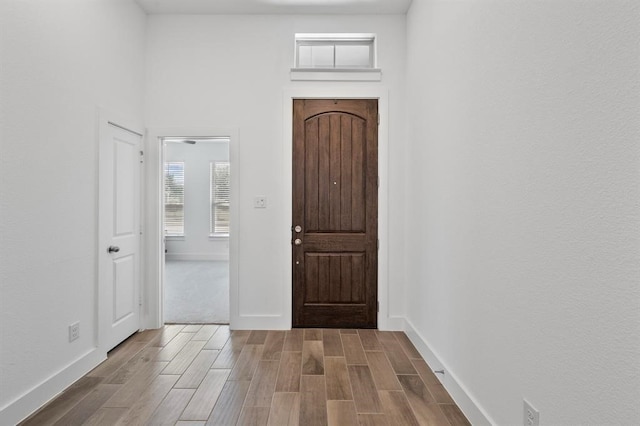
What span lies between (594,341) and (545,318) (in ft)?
0.81

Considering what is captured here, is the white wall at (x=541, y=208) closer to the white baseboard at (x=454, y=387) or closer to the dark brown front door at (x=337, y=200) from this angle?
the white baseboard at (x=454, y=387)

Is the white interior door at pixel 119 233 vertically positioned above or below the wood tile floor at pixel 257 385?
above

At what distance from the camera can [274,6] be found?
3.53 meters

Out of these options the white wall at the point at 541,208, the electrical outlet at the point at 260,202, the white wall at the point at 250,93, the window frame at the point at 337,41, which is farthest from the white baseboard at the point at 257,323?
the window frame at the point at 337,41

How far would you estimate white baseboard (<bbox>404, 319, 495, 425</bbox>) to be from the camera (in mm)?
1962

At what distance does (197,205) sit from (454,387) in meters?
7.43

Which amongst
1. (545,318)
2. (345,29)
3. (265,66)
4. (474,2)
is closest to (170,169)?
(265,66)

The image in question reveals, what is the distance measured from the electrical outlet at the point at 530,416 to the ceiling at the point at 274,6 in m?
3.46

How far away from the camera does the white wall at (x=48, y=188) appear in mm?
2016

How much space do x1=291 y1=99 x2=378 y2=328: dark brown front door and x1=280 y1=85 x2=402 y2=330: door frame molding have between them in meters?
0.05

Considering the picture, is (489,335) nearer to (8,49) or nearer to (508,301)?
(508,301)

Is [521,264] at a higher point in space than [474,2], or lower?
lower

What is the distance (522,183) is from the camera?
1.57 metres

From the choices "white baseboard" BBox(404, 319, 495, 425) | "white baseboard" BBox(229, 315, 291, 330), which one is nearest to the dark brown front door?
"white baseboard" BBox(229, 315, 291, 330)
